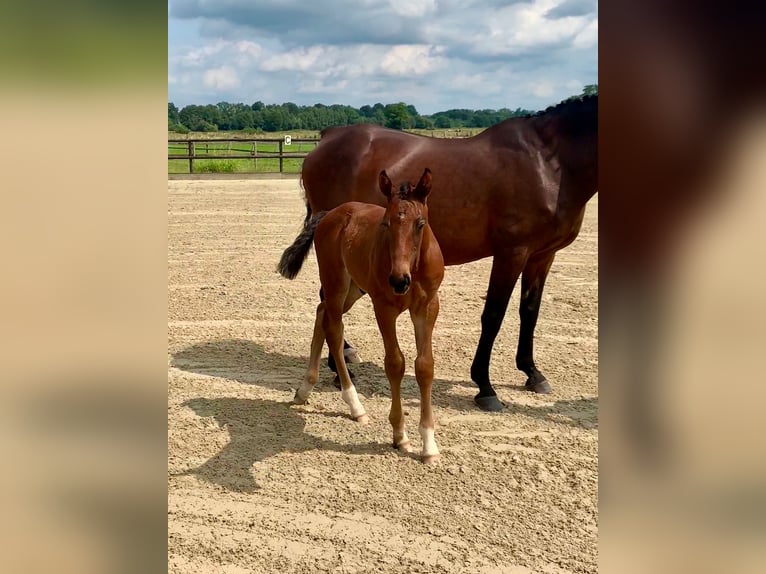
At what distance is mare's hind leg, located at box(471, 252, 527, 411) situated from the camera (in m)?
4.94

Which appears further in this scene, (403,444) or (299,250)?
(299,250)

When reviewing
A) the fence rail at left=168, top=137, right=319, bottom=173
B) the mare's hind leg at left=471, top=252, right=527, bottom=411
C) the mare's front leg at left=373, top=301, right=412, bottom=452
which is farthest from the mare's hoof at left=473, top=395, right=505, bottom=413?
the fence rail at left=168, top=137, right=319, bottom=173

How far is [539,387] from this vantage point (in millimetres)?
5266

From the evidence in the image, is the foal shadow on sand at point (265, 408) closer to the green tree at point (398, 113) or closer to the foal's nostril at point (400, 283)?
the foal's nostril at point (400, 283)

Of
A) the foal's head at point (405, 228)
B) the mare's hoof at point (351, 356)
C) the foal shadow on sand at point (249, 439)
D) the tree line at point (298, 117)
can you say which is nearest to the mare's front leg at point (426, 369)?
the foal shadow on sand at point (249, 439)

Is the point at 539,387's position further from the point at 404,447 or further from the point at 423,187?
the point at 423,187

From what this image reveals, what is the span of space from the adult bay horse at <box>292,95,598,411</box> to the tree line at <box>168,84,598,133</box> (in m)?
35.7

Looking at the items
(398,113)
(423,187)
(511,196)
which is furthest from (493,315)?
(398,113)

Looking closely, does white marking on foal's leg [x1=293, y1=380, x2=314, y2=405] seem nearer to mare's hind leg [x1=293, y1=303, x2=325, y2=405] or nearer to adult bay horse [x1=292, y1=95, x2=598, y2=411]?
mare's hind leg [x1=293, y1=303, x2=325, y2=405]

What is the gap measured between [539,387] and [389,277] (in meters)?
2.24

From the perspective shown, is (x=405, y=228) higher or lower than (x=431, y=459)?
higher
